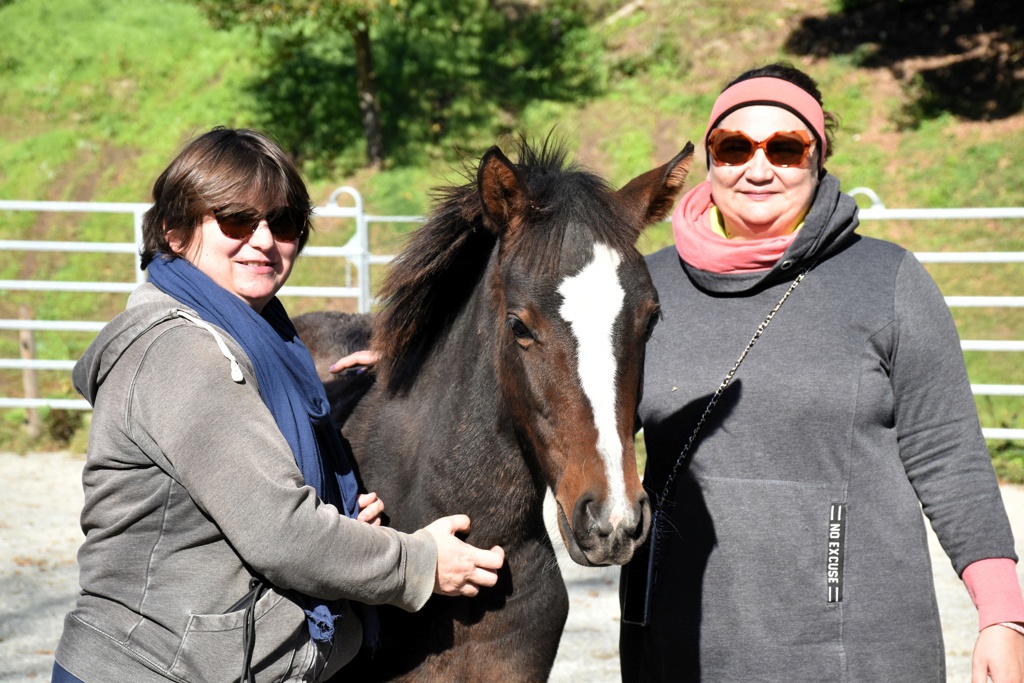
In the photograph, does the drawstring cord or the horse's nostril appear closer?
the drawstring cord

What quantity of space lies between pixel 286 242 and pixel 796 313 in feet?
3.86

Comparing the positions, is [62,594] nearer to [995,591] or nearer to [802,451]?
[802,451]

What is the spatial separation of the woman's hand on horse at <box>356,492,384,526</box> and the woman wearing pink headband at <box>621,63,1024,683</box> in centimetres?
64

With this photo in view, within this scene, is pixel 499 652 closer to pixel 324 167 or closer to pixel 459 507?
pixel 459 507

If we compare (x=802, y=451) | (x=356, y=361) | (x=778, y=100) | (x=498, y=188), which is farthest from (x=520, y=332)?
(x=356, y=361)

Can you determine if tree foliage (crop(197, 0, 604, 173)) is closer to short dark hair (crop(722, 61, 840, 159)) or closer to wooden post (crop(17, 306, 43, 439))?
wooden post (crop(17, 306, 43, 439))

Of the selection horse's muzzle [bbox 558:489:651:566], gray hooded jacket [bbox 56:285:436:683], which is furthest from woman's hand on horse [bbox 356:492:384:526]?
horse's muzzle [bbox 558:489:651:566]

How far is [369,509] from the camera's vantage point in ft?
7.07

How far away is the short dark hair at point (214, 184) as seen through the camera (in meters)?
1.82

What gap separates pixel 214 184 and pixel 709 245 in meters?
1.17

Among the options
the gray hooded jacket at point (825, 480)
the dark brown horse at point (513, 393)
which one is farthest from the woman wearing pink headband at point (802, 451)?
the dark brown horse at point (513, 393)

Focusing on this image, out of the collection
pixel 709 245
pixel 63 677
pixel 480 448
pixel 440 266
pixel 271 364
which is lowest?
pixel 63 677

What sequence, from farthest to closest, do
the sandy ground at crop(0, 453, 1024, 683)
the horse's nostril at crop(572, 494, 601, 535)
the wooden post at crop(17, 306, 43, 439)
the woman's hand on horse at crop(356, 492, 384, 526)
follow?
the wooden post at crop(17, 306, 43, 439) → the sandy ground at crop(0, 453, 1024, 683) → the woman's hand on horse at crop(356, 492, 384, 526) → the horse's nostril at crop(572, 494, 601, 535)

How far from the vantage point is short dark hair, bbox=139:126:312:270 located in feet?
5.98
